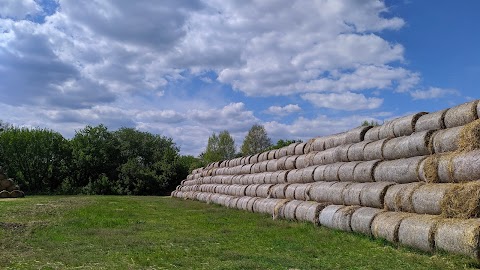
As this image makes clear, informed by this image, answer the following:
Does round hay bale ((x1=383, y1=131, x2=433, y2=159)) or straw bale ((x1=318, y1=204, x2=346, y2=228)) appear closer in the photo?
round hay bale ((x1=383, y1=131, x2=433, y2=159))

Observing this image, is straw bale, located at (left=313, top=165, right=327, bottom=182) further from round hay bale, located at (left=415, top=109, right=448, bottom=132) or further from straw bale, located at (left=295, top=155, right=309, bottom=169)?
round hay bale, located at (left=415, top=109, right=448, bottom=132)

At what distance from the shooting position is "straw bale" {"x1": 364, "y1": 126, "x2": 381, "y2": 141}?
12.3 metres

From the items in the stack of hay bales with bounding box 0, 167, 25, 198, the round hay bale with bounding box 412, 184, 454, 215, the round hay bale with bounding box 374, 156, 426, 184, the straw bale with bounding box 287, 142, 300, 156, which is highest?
the straw bale with bounding box 287, 142, 300, 156

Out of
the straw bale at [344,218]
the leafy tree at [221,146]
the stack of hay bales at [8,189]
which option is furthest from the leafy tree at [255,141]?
the straw bale at [344,218]

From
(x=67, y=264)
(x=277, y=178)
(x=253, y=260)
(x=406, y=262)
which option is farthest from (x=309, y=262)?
(x=277, y=178)

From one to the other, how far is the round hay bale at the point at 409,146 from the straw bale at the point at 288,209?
169 inches

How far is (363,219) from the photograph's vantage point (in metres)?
10.3

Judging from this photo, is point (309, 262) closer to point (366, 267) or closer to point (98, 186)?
point (366, 267)

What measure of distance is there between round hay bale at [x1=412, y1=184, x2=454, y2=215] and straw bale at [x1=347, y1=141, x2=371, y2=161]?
3485 mm

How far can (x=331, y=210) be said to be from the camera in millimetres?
12156

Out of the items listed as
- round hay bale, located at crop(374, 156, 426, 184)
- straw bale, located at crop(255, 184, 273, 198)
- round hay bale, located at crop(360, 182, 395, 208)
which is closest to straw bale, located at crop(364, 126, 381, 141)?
round hay bale, located at crop(374, 156, 426, 184)

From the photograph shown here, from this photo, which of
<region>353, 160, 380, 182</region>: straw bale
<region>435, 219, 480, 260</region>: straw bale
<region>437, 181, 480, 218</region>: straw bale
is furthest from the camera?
<region>353, 160, 380, 182</region>: straw bale

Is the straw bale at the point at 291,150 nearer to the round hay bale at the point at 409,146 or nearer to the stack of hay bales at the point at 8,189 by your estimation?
the round hay bale at the point at 409,146

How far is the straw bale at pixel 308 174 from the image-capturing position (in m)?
15.3
